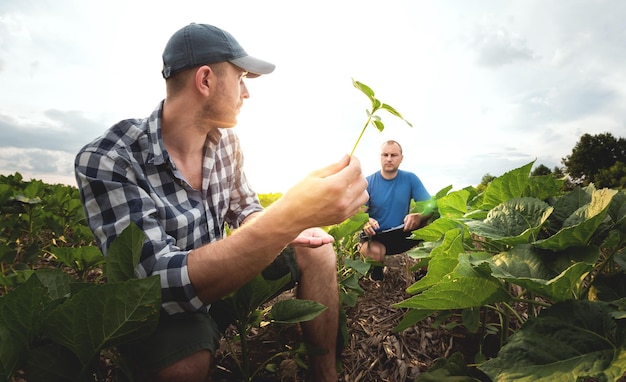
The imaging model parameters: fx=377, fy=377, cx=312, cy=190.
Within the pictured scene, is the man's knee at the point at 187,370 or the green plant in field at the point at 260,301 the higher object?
the green plant in field at the point at 260,301

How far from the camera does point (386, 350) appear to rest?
6.47ft

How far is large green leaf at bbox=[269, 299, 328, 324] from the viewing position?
1.41m

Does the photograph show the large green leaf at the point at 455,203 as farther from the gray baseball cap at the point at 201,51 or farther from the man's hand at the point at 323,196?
the gray baseball cap at the point at 201,51

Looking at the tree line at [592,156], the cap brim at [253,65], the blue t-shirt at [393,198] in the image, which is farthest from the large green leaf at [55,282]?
the tree line at [592,156]

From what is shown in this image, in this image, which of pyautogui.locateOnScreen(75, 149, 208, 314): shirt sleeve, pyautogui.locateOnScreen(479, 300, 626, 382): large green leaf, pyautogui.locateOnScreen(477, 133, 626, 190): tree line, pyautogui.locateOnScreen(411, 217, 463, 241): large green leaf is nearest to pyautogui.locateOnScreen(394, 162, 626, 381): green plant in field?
pyautogui.locateOnScreen(479, 300, 626, 382): large green leaf

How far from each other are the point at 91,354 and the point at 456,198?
1462 millimetres

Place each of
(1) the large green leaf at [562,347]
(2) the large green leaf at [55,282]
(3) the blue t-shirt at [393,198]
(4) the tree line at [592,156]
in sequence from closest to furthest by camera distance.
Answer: (1) the large green leaf at [562,347]
(2) the large green leaf at [55,282]
(3) the blue t-shirt at [393,198]
(4) the tree line at [592,156]

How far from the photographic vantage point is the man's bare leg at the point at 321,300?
1.75 metres

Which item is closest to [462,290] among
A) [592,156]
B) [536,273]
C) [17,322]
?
[536,273]

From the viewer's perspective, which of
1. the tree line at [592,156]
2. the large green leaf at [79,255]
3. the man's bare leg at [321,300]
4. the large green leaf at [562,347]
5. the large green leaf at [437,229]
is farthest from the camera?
the tree line at [592,156]

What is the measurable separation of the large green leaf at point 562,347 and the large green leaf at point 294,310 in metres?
0.71

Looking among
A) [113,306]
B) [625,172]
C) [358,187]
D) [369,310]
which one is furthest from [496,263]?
[625,172]

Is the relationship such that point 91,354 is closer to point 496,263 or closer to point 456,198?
point 496,263

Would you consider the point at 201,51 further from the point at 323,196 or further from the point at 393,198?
the point at 393,198
